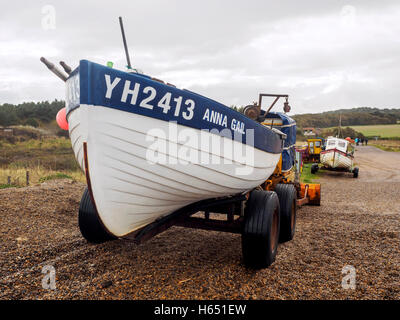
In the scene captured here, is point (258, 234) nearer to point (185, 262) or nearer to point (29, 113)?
point (185, 262)

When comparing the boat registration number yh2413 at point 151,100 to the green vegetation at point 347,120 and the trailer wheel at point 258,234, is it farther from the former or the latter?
the green vegetation at point 347,120

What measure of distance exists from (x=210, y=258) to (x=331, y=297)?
1.61m

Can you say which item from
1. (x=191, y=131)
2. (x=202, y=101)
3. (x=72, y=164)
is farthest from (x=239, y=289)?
(x=72, y=164)

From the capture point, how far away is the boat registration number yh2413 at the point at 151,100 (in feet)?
9.23

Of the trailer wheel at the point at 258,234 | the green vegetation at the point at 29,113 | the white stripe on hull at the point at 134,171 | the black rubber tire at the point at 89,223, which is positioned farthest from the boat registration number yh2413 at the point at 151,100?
the green vegetation at the point at 29,113

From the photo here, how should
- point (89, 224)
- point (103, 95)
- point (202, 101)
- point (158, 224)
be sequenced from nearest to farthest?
point (103, 95) → point (202, 101) → point (158, 224) → point (89, 224)

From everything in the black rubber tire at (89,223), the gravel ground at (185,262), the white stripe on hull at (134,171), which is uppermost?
the white stripe on hull at (134,171)

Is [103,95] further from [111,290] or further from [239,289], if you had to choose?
[239,289]

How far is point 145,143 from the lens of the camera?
9.91 feet

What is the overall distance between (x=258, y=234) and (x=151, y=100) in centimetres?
206

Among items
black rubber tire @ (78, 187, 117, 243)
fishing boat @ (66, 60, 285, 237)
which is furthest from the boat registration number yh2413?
black rubber tire @ (78, 187, 117, 243)

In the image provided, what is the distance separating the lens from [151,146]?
305cm

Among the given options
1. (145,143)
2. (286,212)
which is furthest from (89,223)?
(286,212)

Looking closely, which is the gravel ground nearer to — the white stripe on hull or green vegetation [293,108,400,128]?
the white stripe on hull
